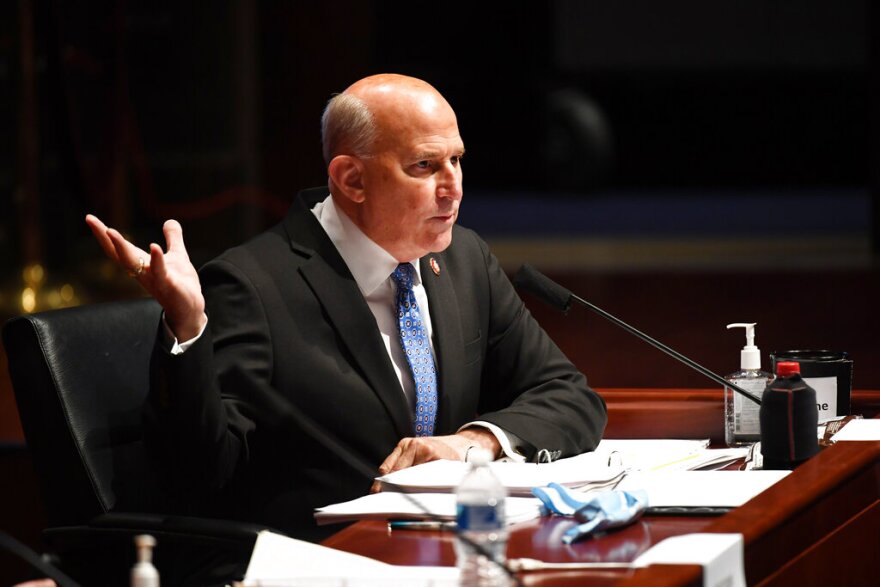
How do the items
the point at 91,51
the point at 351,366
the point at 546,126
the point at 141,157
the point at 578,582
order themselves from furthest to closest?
the point at 546,126
the point at 141,157
the point at 91,51
the point at 351,366
the point at 578,582

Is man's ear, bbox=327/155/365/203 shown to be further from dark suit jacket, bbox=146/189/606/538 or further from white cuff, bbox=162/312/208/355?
white cuff, bbox=162/312/208/355

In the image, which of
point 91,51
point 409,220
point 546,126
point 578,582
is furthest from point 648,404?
point 546,126

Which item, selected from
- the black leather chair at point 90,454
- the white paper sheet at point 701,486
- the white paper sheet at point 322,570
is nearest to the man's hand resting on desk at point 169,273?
the black leather chair at point 90,454

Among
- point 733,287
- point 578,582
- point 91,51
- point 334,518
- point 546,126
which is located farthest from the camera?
point 546,126

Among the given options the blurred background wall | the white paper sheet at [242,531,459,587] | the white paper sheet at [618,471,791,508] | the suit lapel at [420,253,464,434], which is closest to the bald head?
the suit lapel at [420,253,464,434]

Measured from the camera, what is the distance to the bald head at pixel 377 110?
2381mm

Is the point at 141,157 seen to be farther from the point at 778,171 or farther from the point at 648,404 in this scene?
the point at 778,171

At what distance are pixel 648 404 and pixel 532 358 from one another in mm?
226

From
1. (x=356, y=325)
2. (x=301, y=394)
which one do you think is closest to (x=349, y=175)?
(x=356, y=325)

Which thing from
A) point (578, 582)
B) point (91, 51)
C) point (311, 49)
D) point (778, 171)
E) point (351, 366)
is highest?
point (778, 171)

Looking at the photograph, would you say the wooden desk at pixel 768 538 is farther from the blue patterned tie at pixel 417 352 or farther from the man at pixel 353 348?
the blue patterned tie at pixel 417 352

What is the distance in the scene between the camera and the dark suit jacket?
228 cm

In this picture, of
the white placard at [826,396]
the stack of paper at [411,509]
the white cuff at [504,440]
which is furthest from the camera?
the white placard at [826,396]

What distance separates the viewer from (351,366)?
2.37 metres
